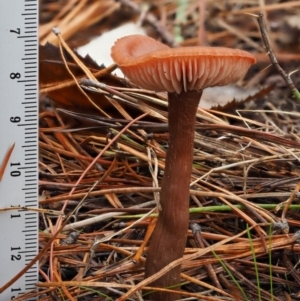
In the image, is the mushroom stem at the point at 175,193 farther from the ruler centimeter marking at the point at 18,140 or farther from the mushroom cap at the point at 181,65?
the ruler centimeter marking at the point at 18,140

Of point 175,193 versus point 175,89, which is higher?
point 175,89

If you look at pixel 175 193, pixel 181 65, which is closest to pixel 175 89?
pixel 181 65

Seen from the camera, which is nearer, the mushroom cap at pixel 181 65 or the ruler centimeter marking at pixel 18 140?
the mushroom cap at pixel 181 65

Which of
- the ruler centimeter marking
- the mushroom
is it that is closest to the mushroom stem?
the mushroom

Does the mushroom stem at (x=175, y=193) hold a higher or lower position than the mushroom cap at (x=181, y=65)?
lower

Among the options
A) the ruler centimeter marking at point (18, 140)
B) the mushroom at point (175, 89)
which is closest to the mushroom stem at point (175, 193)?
the mushroom at point (175, 89)

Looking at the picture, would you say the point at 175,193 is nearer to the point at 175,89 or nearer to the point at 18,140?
the point at 175,89

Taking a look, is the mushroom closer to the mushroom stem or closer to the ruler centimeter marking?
the mushroom stem

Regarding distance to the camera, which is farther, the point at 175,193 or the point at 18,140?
the point at 18,140
